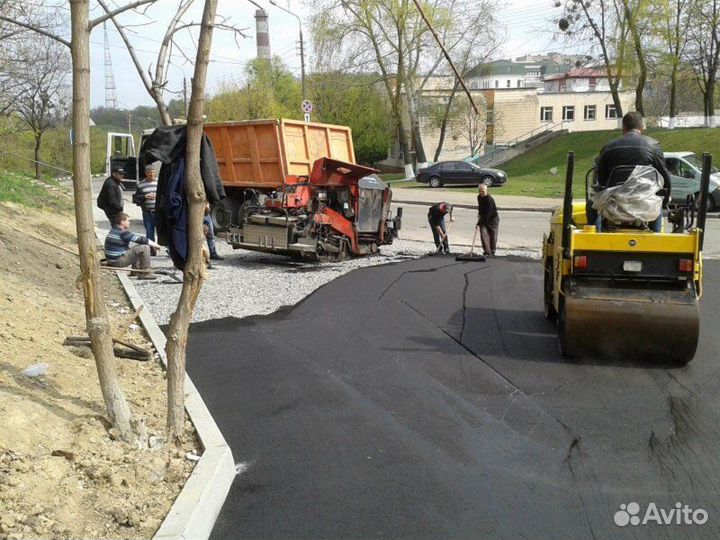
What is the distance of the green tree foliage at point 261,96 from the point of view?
50750 millimetres

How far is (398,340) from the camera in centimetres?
783

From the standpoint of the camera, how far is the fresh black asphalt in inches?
164

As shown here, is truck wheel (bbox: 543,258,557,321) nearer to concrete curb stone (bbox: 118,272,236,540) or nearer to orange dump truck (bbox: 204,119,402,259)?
concrete curb stone (bbox: 118,272,236,540)

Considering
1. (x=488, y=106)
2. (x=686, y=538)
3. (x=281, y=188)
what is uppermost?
(x=488, y=106)

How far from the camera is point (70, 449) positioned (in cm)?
442

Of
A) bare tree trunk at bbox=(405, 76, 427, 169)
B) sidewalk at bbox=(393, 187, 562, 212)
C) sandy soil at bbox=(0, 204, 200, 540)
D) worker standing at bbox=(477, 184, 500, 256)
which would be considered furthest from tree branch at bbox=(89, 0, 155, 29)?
bare tree trunk at bbox=(405, 76, 427, 169)

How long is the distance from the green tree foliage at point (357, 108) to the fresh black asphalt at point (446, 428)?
41.8 metres

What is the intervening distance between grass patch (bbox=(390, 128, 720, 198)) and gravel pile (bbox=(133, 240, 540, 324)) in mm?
18482

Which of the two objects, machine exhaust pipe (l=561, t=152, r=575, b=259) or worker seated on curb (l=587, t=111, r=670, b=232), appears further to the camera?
machine exhaust pipe (l=561, t=152, r=575, b=259)

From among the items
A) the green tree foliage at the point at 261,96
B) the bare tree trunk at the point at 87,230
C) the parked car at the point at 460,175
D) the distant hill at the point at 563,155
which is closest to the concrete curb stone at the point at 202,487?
the bare tree trunk at the point at 87,230

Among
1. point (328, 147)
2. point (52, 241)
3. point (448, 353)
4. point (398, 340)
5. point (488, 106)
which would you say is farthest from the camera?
point (488, 106)

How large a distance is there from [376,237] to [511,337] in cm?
733

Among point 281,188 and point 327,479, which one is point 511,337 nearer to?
point 327,479

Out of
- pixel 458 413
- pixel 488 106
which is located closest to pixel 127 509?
pixel 458 413
